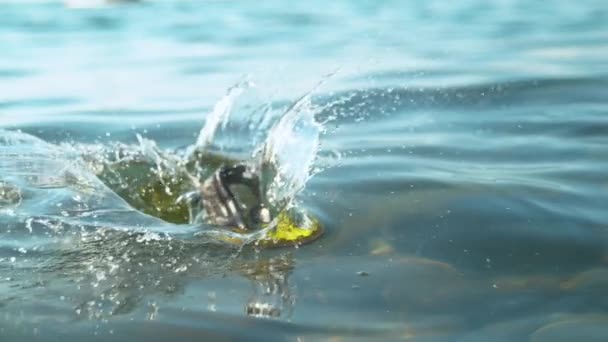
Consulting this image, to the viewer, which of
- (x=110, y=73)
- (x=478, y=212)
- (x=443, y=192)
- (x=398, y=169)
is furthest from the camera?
(x=110, y=73)

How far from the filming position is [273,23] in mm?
16453

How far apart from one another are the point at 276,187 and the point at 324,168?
0.87 meters

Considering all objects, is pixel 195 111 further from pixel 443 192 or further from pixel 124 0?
pixel 124 0

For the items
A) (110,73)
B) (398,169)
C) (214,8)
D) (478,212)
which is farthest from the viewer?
(214,8)

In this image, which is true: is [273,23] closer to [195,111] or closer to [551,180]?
[195,111]

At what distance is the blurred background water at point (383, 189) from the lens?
3.37 meters

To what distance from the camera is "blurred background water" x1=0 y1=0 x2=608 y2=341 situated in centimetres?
337

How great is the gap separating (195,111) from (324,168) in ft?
8.39

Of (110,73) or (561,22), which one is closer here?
(110,73)

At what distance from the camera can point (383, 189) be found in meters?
5.04

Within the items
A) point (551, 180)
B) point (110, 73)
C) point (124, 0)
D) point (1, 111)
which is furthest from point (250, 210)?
point (124, 0)

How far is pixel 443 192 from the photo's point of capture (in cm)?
490

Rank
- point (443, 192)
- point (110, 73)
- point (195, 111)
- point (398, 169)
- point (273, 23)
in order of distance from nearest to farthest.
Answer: point (443, 192), point (398, 169), point (195, 111), point (110, 73), point (273, 23)

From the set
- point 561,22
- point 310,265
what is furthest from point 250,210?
point 561,22
